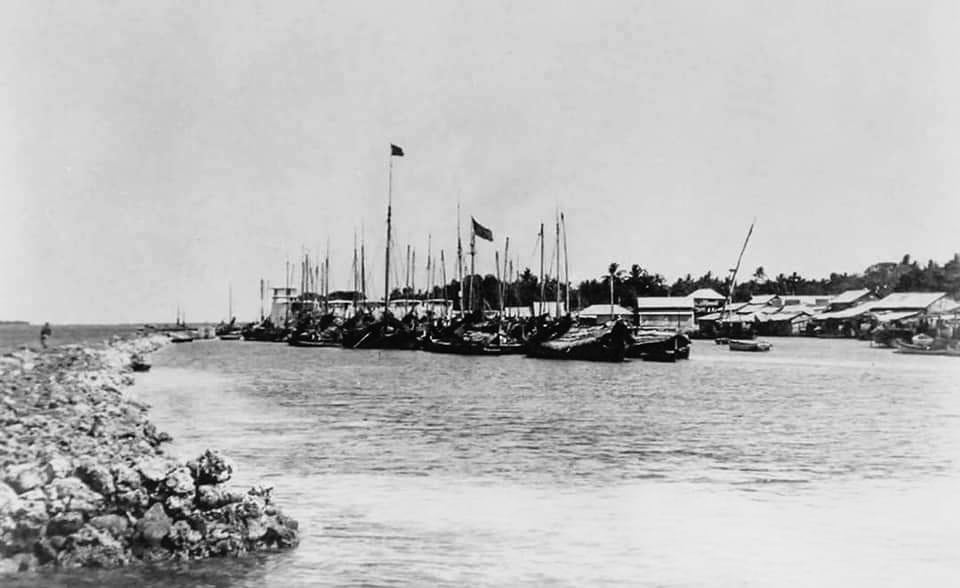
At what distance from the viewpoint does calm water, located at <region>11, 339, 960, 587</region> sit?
35.4 ft

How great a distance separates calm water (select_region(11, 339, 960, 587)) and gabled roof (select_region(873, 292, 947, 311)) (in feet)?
202

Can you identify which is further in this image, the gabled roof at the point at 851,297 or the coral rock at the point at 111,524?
the gabled roof at the point at 851,297

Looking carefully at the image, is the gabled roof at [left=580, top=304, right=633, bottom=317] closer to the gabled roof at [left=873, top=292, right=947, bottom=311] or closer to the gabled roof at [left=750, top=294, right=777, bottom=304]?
the gabled roof at [left=750, top=294, right=777, bottom=304]

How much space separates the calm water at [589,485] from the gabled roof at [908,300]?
6148cm

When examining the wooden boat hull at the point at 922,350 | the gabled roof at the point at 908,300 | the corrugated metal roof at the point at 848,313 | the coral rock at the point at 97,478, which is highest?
the gabled roof at the point at 908,300

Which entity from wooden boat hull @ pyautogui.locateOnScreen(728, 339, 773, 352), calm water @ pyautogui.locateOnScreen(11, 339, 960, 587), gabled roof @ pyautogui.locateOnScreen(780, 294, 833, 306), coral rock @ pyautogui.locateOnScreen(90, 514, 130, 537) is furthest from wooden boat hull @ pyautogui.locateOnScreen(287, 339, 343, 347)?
coral rock @ pyautogui.locateOnScreen(90, 514, 130, 537)

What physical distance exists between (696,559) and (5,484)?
25.0ft

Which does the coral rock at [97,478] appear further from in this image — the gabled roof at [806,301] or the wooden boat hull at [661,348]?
the gabled roof at [806,301]

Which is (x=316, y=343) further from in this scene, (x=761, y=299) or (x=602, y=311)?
(x=761, y=299)

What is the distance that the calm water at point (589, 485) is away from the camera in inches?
425

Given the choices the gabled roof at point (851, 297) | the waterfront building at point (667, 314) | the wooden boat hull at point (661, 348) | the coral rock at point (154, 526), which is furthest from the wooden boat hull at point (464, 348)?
the coral rock at point (154, 526)

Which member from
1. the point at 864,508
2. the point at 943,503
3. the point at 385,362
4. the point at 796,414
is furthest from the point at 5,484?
the point at 385,362

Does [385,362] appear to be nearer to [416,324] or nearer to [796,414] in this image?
[416,324]

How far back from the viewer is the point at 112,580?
10.0 meters
